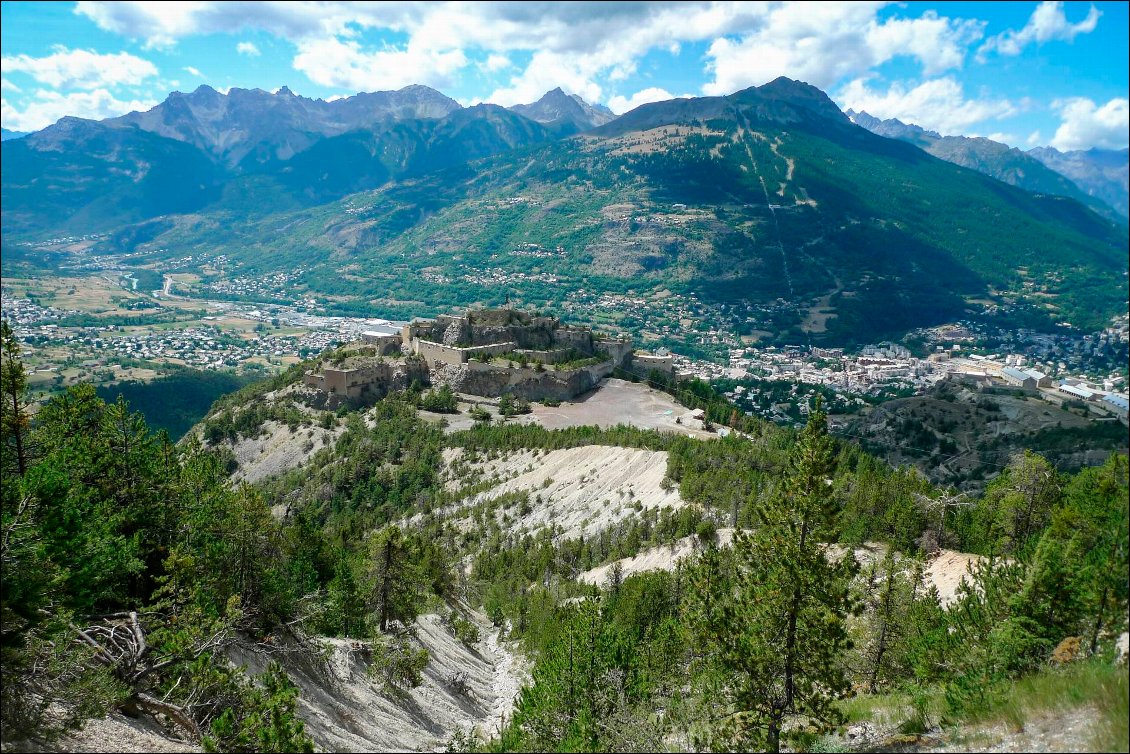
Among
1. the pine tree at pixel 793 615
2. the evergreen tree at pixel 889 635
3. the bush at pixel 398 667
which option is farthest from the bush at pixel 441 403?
the pine tree at pixel 793 615

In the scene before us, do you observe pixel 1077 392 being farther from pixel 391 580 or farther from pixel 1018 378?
pixel 391 580

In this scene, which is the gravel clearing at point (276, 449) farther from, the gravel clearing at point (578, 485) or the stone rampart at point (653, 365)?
the stone rampart at point (653, 365)

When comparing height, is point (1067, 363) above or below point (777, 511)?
below

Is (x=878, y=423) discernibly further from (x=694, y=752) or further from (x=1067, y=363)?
(x=1067, y=363)

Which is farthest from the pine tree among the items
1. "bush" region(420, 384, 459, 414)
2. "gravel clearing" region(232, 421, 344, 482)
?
"gravel clearing" region(232, 421, 344, 482)

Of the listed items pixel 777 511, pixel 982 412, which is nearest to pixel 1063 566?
pixel 777 511
